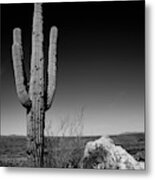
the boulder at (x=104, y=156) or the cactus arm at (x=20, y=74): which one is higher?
the cactus arm at (x=20, y=74)

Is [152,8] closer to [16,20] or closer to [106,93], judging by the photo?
[106,93]

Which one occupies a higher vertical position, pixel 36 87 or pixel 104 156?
pixel 36 87

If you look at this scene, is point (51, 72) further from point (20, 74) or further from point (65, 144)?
point (65, 144)

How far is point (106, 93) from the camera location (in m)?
3.31

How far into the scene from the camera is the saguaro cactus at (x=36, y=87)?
133 inches

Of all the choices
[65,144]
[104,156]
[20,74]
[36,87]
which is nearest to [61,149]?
[65,144]

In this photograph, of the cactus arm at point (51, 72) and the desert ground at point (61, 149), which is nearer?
the desert ground at point (61, 149)

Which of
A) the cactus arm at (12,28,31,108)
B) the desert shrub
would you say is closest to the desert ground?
the desert shrub

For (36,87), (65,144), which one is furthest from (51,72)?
(65,144)

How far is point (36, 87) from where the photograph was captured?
11.1ft

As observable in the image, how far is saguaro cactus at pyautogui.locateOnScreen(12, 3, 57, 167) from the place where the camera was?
11.1 feet

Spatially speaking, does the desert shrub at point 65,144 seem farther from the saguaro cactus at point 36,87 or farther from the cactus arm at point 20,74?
the cactus arm at point 20,74

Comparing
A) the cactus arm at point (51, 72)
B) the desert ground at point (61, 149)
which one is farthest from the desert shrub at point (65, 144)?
the cactus arm at point (51, 72)

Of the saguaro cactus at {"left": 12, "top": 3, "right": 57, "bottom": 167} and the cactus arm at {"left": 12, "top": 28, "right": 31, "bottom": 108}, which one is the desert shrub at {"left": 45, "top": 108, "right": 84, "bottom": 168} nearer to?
the saguaro cactus at {"left": 12, "top": 3, "right": 57, "bottom": 167}
